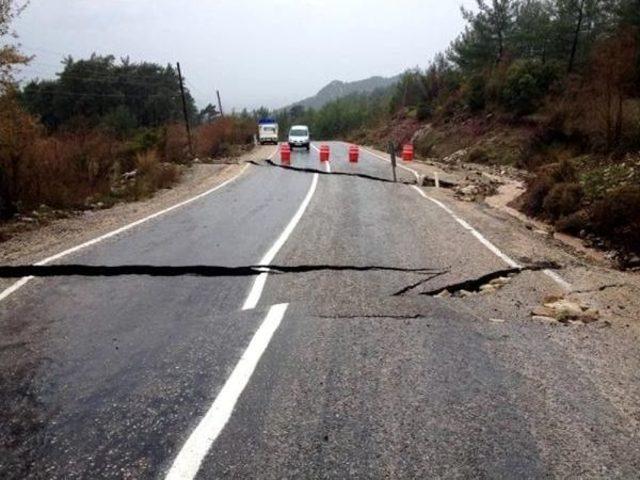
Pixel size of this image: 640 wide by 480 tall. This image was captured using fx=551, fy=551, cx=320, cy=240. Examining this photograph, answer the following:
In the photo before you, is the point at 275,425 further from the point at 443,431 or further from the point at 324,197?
the point at 324,197

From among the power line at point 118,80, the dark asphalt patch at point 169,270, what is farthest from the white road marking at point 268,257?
the power line at point 118,80

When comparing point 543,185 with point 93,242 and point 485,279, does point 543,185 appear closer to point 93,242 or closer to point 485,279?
point 485,279

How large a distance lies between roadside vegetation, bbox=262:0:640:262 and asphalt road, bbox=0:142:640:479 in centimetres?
520

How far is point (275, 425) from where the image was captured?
3279 mm

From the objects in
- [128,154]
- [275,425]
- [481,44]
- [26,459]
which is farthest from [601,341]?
[481,44]

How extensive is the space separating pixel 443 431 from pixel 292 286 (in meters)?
3.22

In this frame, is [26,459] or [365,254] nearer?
[26,459]

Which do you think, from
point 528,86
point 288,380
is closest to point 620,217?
point 288,380

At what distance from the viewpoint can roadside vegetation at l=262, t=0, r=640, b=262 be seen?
1121cm

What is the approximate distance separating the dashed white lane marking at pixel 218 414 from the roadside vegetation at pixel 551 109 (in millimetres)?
6742

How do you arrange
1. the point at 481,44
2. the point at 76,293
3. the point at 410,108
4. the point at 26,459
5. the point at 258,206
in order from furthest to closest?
the point at 410,108
the point at 481,44
the point at 258,206
the point at 76,293
the point at 26,459

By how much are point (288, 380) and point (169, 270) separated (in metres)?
3.55

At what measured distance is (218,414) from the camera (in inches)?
133

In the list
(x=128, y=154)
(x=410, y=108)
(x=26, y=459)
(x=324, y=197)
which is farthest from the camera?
(x=410, y=108)
